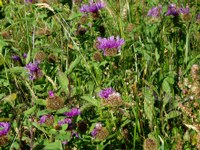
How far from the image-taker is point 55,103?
3.96 feet

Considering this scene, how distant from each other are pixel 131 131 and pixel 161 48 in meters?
0.61

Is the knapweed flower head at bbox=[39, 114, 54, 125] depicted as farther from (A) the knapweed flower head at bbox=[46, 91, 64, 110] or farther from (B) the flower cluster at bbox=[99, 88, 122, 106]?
(B) the flower cluster at bbox=[99, 88, 122, 106]

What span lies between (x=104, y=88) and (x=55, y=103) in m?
0.29

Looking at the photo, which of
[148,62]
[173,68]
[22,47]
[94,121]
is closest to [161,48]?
[173,68]

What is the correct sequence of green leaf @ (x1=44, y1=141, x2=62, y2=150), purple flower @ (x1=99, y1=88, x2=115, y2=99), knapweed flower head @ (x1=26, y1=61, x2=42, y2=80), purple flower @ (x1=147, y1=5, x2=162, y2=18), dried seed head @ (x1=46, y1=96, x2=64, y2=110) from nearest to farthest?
green leaf @ (x1=44, y1=141, x2=62, y2=150) < dried seed head @ (x1=46, y1=96, x2=64, y2=110) < purple flower @ (x1=99, y1=88, x2=115, y2=99) < knapweed flower head @ (x1=26, y1=61, x2=42, y2=80) < purple flower @ (x1=147, y1=5, x2=162, y2=18)

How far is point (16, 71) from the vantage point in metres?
1.44

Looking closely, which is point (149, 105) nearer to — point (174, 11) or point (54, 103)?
point (54, 103)

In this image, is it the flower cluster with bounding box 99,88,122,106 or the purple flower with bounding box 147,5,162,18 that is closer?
the flower cluster with bounding box 99,88,122,106

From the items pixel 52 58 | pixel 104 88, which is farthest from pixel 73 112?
pixel 52 58

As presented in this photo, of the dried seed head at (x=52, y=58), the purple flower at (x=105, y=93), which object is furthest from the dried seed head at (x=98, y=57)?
the purple flower at (x=105, y=93)

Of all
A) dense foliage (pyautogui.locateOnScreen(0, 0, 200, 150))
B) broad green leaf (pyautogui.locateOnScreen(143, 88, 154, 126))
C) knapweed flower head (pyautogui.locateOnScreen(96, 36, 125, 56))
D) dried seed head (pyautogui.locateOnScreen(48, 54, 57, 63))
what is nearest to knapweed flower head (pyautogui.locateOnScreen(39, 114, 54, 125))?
dense foliage (pyautogui.locateOnScreen(0, 0, 200, 150))

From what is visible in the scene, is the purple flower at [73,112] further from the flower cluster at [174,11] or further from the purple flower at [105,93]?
the flower cluster at [174,11]

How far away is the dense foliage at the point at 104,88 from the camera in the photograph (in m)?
1.22

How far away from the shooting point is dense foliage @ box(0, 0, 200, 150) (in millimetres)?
1217
